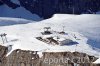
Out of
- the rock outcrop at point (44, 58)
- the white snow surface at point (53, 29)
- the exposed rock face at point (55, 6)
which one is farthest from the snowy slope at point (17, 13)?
the rock outcrop at point (44, 58)

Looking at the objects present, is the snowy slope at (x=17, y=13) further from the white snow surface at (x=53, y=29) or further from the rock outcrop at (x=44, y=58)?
the rock outcrop at (x=44, y=58)

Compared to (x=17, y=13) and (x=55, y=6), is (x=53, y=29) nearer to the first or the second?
(x=17, y=13)

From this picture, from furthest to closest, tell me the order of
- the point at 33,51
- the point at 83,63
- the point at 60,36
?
the point at 60,36 → the point at 33,51 → the point at 83,63

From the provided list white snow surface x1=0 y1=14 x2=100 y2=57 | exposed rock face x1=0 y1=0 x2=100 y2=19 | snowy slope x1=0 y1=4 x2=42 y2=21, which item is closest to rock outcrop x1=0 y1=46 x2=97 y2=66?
white snow surface x1=0 y1=14 x2=100 y2=57

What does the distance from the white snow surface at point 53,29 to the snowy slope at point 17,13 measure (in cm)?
2083

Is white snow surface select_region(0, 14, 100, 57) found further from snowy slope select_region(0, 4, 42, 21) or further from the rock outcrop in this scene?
snowy slope select_region(0, 4, 42, 21)

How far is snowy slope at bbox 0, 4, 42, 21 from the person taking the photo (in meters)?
105

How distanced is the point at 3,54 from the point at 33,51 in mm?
4568

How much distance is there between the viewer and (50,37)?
214 ft

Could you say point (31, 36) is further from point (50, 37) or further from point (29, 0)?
point (29, 0)

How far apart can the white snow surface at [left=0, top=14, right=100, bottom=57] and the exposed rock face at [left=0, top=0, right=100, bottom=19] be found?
2355 centimetres

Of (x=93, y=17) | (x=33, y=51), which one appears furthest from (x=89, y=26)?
(x=33, y=51)

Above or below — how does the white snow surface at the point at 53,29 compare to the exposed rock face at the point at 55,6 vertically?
above

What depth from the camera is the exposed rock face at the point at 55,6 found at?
107688 mm
